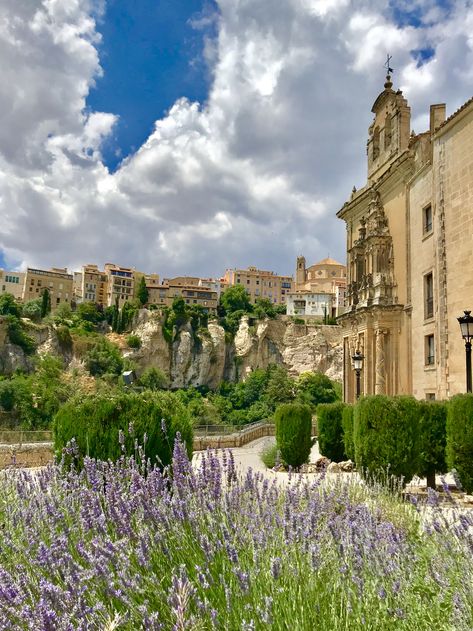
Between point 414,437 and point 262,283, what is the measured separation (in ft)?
322

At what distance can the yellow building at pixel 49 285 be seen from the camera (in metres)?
92.7

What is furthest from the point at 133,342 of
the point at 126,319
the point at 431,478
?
the point at 431,478

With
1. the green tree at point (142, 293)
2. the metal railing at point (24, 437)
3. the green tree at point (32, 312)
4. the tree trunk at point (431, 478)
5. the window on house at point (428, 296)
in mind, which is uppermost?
the green tree at point (142, 293)

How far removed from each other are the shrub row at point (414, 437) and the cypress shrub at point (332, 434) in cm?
515

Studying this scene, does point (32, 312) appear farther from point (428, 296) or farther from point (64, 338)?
point (428, 296)

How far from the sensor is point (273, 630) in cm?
218

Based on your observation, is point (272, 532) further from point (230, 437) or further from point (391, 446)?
point (230, 437)

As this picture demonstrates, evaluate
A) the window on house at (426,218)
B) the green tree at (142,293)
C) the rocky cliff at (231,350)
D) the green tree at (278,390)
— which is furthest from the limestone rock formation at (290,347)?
the window on house at (426,218)

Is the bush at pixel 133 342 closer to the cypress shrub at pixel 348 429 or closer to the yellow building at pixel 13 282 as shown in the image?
the yellow building at pixel 13 282

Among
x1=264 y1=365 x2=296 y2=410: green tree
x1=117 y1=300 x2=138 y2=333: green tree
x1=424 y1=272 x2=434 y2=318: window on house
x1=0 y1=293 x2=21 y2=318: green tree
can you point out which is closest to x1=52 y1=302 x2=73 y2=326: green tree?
x1=0 y1=293 x2=21 y2=318: green tree

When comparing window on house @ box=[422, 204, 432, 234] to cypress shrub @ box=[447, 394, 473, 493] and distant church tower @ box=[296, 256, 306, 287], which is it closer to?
cypress shrub @ box=[447, 394, 473, 493]

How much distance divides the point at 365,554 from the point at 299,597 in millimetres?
554

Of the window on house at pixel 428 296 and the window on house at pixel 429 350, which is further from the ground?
the window on house at pixel 428 296

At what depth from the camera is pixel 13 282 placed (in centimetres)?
9562
